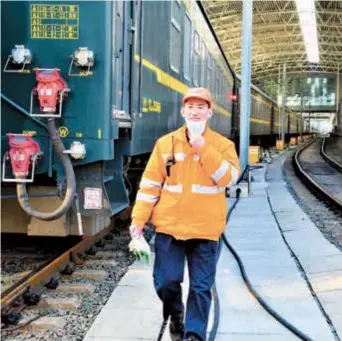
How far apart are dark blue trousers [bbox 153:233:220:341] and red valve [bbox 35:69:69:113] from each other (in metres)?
1.56

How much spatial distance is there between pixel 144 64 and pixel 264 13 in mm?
46041

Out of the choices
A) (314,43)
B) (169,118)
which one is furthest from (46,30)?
(314,43)

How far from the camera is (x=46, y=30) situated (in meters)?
5.30

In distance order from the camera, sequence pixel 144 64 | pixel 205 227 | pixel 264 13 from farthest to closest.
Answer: pixel 264 13 < pixel 144 64 < pixel 205 227

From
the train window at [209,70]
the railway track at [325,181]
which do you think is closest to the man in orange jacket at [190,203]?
the railway track at [325,181]

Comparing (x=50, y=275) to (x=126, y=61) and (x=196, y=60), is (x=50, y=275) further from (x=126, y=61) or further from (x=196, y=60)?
(x=196, y=60)

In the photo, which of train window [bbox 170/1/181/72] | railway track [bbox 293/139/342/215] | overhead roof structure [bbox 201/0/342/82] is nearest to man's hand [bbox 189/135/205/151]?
train window [bbox 170/1/181/72]

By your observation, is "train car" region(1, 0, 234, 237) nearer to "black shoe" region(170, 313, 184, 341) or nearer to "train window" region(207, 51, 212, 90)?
"black shoe" region(170, 313, 184, 341)

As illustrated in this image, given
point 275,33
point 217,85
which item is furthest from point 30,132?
point 275,33

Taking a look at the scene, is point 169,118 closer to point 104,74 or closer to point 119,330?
point 104,74

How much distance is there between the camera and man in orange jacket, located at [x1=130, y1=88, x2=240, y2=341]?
387 centimetres

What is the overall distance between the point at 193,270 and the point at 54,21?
242cm

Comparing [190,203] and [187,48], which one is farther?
[187,48]

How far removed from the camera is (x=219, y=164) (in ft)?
12.5
